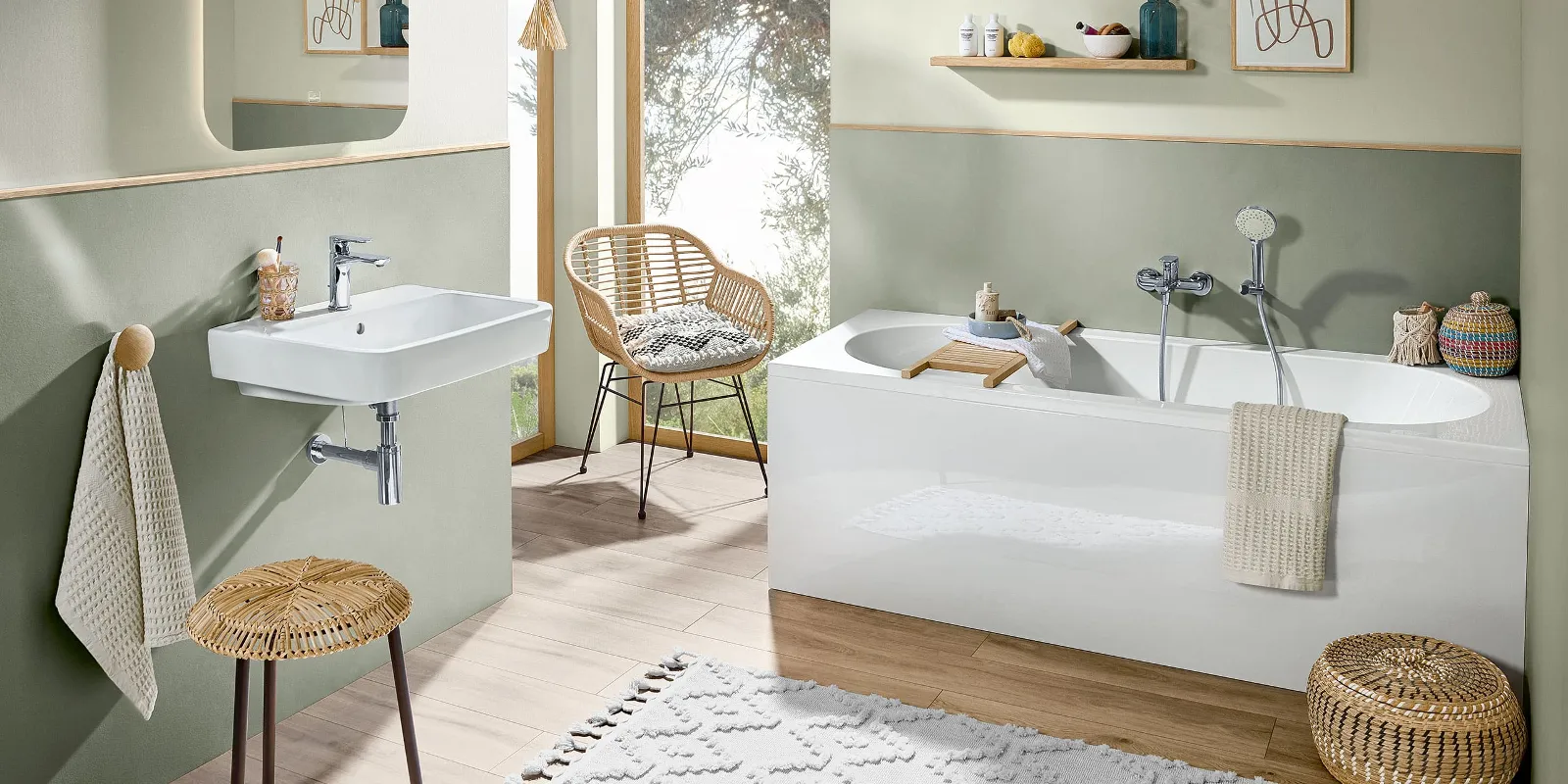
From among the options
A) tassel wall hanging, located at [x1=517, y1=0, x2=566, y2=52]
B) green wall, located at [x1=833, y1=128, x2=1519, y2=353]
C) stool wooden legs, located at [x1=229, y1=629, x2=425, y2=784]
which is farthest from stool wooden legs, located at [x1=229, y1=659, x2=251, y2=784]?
green wall, located at [x1=833, y1=128, x2=1519, y2=353]

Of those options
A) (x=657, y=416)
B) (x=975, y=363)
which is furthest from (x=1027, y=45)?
(x=657, y=416)

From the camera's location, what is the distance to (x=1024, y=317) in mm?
4043

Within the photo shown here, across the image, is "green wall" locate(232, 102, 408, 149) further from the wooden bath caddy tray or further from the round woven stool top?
the wooden bath caddy tray

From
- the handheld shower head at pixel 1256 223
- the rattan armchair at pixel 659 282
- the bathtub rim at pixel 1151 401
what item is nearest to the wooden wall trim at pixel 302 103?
the bathtub rim at pixel 1151 401

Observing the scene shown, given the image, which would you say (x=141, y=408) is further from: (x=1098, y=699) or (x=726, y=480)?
(x=726, y=480)

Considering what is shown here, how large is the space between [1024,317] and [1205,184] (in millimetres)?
631

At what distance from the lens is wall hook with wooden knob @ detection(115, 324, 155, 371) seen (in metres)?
2.47

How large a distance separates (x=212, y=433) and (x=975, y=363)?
1.87m

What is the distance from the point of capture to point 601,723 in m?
3.01

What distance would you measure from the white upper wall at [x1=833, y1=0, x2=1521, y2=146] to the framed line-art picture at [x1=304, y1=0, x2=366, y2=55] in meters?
1.80

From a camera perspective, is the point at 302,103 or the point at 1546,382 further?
the point at 302,103

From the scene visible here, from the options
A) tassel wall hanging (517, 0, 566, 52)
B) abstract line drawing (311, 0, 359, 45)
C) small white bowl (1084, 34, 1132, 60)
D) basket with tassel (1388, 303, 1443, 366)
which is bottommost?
basket with tassel (1388, 303, 1443, 366)

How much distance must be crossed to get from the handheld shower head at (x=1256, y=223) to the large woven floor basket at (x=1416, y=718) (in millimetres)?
1367

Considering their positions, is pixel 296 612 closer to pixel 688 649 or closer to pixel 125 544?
pixel 125 544
